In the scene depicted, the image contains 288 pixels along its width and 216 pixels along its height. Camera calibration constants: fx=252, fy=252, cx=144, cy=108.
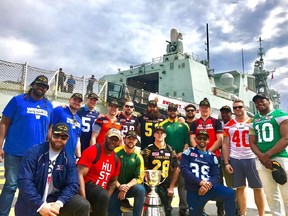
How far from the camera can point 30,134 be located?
3.33 m

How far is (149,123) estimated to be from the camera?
16.7 feet

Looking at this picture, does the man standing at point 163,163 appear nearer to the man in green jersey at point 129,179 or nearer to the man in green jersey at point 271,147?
the man in green jersey at point 129,179

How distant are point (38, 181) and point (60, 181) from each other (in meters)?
0.23

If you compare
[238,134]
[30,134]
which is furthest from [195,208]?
[30,134]

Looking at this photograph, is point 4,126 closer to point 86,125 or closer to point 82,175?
point 82,175

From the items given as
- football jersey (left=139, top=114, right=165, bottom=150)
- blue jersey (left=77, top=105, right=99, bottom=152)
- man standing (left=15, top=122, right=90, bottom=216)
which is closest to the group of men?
man standing (left=15, top=122, right=90, bottom=216)

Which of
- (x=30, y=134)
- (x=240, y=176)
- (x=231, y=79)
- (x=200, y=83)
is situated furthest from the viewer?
(x=231, y=79)

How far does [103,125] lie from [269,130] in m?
2.79

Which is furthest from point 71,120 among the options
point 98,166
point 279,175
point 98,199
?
point 279,175

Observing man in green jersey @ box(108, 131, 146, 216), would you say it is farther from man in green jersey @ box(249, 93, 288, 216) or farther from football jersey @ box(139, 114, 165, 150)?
man in green jersey @ box(249, 93, 288, 216)

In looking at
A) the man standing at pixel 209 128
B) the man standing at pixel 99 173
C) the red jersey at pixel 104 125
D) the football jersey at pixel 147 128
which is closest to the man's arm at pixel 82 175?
the man standing at pixel 99 173

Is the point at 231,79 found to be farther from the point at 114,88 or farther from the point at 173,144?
the point at 173,144

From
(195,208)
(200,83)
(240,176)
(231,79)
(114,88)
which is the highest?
(231,79)

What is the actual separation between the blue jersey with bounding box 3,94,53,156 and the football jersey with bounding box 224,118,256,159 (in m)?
3.02
